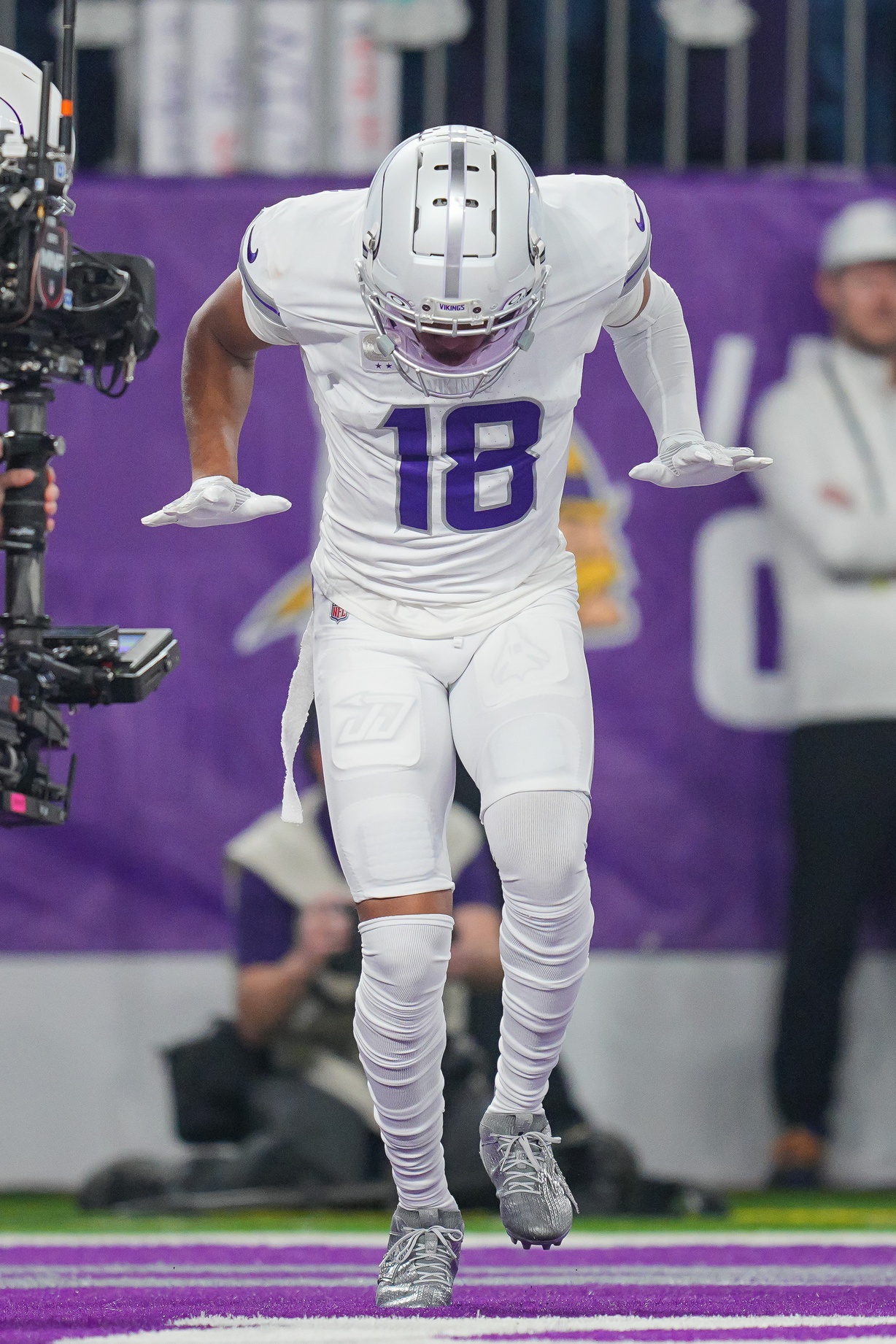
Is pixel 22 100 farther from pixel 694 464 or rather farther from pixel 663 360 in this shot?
pixel 694 464

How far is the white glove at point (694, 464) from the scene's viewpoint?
3641 millimetres

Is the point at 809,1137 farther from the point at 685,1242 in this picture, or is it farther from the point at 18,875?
the point at 18,875

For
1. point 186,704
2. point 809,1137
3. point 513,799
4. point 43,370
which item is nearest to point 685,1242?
point 809,1137

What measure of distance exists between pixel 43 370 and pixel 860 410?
→ 9.19 ft

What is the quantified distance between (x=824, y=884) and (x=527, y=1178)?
2321mm

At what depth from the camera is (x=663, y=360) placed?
12.7 feet

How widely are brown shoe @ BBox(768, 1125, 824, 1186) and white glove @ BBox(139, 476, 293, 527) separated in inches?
113

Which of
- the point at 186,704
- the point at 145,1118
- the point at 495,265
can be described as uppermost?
the point at 495,265

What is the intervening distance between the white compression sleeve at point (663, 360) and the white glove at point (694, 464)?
6 cm

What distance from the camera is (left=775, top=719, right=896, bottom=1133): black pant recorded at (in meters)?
5.60

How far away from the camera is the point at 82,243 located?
19.2ft

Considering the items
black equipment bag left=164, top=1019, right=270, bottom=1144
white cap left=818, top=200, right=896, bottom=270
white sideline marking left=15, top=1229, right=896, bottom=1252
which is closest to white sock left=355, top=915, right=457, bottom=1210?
white sideline marking left=15, top=1229, right=896, bottom=1252

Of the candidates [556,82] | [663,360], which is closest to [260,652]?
[556,82]

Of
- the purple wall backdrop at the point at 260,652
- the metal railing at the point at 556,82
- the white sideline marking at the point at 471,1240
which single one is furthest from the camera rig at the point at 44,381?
the metal railing at the point at 556,82
